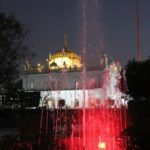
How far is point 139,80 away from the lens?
31781 mm

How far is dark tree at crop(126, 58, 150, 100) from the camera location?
102 feet

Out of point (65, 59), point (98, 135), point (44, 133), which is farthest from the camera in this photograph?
point (65, 59)

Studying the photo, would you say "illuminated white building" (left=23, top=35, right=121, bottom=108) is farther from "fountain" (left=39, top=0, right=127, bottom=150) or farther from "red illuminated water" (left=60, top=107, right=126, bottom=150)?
"red illuminated water" (left=60, top=107, right=126, bottom=150)

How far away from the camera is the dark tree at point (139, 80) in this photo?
102ft

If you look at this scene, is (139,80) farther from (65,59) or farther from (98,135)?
(65,59)

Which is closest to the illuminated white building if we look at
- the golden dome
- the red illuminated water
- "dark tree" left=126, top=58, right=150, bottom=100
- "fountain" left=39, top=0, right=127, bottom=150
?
the golden dome

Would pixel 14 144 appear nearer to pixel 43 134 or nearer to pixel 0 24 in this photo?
pixel 43 134

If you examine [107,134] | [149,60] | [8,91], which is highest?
[149,60]

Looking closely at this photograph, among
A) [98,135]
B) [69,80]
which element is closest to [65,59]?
[69,80]

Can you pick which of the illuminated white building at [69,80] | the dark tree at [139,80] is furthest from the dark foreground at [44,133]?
the illuminated white building at [69,80]

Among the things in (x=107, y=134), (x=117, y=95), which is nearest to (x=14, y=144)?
(x=107, y=134)

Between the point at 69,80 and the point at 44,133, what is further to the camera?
the point at 69,80

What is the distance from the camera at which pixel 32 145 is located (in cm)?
1055

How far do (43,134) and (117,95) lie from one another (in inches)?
2342
